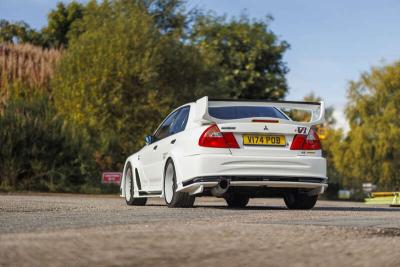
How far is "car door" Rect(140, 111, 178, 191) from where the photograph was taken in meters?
14.1

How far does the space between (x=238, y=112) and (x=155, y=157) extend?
78.6 inches

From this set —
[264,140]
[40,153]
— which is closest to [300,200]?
[264,140]

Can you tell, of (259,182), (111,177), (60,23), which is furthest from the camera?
(60,23)

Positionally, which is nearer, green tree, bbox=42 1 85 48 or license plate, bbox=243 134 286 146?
license plate, bbox=243 134 286 146

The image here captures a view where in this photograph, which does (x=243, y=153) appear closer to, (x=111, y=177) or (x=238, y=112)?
(x=238, y=112)

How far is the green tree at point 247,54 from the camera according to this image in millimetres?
45812

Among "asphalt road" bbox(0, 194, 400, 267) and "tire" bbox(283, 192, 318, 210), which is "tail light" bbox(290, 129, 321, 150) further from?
"asphalt road" bbox(0, 194, 400, 267)

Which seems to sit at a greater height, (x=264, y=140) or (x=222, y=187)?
(x=264, y=140)

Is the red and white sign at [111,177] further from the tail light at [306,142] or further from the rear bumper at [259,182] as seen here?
the tail light at [306,142]

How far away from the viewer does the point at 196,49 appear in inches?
1395

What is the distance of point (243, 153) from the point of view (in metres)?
12.5

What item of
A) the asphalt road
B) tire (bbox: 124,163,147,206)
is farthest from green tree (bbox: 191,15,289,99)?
the asphalt road

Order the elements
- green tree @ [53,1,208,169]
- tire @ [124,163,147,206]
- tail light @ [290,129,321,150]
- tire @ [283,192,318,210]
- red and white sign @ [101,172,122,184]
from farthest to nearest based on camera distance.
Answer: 1. green tree @ [53,1,208,169]
2. red and white sign @ [101,172,122,184]
3. tire @ [124,163,147,206]
4. tire @ [283,192,318,210]
5. tail light @ [290,129,321,150]

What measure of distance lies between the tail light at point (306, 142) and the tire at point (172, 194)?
169cm
